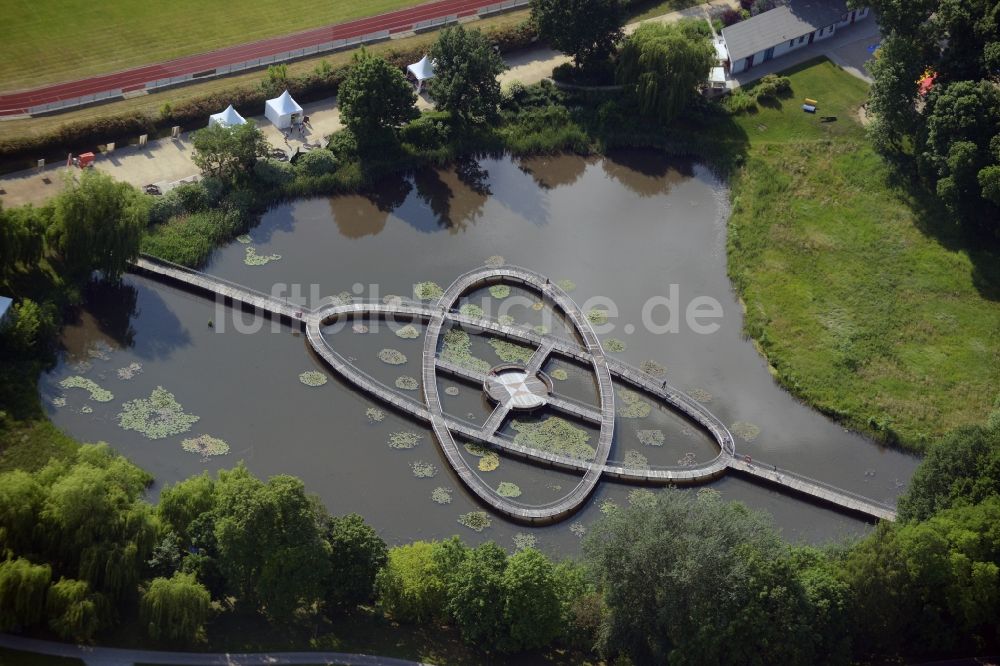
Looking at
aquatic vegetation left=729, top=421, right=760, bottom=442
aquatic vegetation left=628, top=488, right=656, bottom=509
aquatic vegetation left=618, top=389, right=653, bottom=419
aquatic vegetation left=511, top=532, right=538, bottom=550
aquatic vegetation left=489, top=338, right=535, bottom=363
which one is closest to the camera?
aquatic vegetation left=628, top=488, right=656, bottom=509

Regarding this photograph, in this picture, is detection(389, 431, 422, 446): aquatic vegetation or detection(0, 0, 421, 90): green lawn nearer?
detection(389, 431, 422, 446): aquatic vegetation

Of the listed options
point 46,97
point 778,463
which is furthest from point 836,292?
point 46,97

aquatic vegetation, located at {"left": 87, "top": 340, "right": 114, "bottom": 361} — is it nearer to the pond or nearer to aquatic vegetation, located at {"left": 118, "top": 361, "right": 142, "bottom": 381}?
the pond

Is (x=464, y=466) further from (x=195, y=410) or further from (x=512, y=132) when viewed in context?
(x=512, y=132)

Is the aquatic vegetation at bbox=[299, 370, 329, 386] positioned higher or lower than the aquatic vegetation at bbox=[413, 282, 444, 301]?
lower

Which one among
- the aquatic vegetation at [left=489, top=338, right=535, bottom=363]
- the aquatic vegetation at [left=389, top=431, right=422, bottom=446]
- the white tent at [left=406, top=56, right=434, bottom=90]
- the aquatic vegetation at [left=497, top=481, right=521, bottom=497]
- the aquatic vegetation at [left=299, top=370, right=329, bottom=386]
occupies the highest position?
the white tent at [left=406, top=56, right=434, bottom=90]

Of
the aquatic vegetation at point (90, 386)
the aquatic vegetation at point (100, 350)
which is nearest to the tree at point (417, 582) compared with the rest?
the aquatic vegetation at point (90, 386)

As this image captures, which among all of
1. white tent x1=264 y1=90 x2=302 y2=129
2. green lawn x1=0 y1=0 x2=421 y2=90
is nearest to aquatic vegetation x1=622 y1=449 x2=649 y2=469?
white tent x1=264 y1=90 x2=302 y2=129

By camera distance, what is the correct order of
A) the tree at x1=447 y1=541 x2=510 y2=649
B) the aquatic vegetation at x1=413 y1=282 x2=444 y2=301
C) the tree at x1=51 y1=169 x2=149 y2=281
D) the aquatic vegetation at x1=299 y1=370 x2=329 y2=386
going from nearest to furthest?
the tree at x1=447 y1=541 x2=510 y2=649
the aquatic vegetation at x1=299 y1=370 x2=329 y2=386
the tree at x1=51 y1=169 x2=149 y2=281
the aquatic vegetation at x1=413 y1=282 x2=444 y2=301
